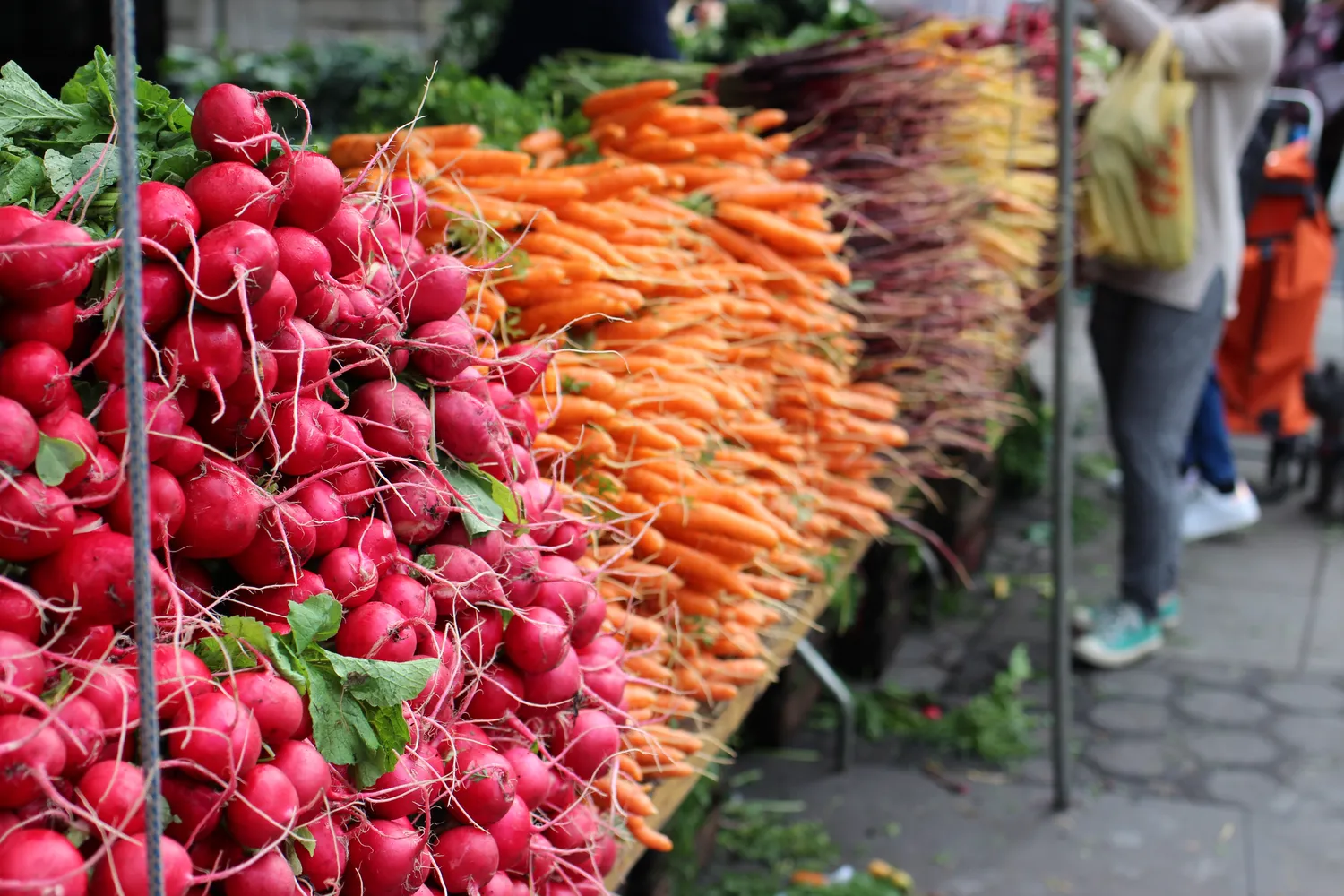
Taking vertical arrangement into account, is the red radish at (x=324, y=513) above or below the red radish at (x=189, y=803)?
above

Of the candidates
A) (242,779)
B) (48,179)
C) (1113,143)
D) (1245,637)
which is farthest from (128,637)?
(1245,637)

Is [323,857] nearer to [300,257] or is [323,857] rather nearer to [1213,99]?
[300,257]

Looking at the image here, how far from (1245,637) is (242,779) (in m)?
3.92

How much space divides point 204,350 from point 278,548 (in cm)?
18

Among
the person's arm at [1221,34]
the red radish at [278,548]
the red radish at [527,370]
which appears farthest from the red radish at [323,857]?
the person's arm at [1221,34]

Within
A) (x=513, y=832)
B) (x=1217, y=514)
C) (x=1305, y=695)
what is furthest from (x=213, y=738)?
(x=1217, y=514)

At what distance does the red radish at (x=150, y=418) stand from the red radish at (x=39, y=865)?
290 mm

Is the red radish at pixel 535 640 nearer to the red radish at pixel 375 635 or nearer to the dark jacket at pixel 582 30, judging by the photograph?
the red radish at pixel 375 635

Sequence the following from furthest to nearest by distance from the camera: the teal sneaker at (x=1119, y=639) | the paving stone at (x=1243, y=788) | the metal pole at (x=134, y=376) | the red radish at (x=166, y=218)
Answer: the teal sneaker at (x=1119, y=639)
the paving stone at (x=1243, y=788)
the red radish at (x=166, y=218)
the metal pole at (x=134, y=376)

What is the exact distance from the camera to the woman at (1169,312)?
336cm

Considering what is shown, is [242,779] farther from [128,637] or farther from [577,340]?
[577,340]

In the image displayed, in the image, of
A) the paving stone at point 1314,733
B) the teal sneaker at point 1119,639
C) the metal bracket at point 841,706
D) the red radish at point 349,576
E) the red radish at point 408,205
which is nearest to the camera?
the red radish at point 349,576

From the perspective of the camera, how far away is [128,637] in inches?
35.2

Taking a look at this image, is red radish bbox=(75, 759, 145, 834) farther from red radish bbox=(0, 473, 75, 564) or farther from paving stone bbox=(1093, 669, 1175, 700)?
paving stone bbox=(1093, 669, 1175, 700)
